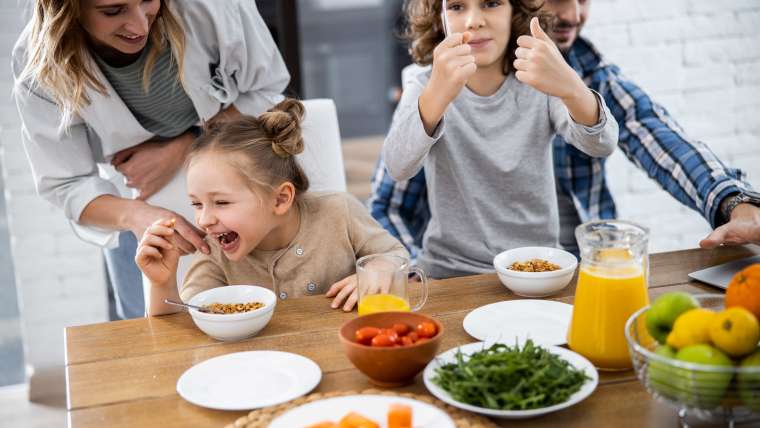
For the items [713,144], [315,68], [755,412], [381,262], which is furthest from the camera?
[315,68]

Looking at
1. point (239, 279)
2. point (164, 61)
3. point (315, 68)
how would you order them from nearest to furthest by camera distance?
1. point (239, 279)
2. point (164, 61)
3. point (315, 68)

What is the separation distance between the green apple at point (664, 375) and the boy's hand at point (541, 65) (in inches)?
28.4

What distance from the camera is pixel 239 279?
5.90 feet

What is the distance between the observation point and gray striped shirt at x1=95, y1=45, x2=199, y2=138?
6.43 feet

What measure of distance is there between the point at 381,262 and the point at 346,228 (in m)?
0.45

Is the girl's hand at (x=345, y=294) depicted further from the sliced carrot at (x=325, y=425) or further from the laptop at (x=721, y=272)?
the laptop at (x=721, y=272)

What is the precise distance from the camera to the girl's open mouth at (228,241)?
1708mm

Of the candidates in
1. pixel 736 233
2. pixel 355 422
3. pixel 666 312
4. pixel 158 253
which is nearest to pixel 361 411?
pixel 355 422

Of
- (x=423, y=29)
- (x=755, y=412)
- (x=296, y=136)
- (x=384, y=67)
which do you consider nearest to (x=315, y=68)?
(x=384, y=67)

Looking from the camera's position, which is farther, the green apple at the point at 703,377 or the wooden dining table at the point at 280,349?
the wooden dining table at the point at 280,349

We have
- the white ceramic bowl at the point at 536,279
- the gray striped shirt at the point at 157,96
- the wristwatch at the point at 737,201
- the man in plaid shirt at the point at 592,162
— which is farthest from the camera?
the man in plaid shirt at the point at 592,162

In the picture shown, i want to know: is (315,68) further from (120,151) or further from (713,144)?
(120,151)

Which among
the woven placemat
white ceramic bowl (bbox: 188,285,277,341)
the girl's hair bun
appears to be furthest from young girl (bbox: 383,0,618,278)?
the woven placemat

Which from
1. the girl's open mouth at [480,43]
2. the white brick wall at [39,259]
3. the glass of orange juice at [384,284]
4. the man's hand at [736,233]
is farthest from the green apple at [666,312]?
the white brick wall at [39,259]
